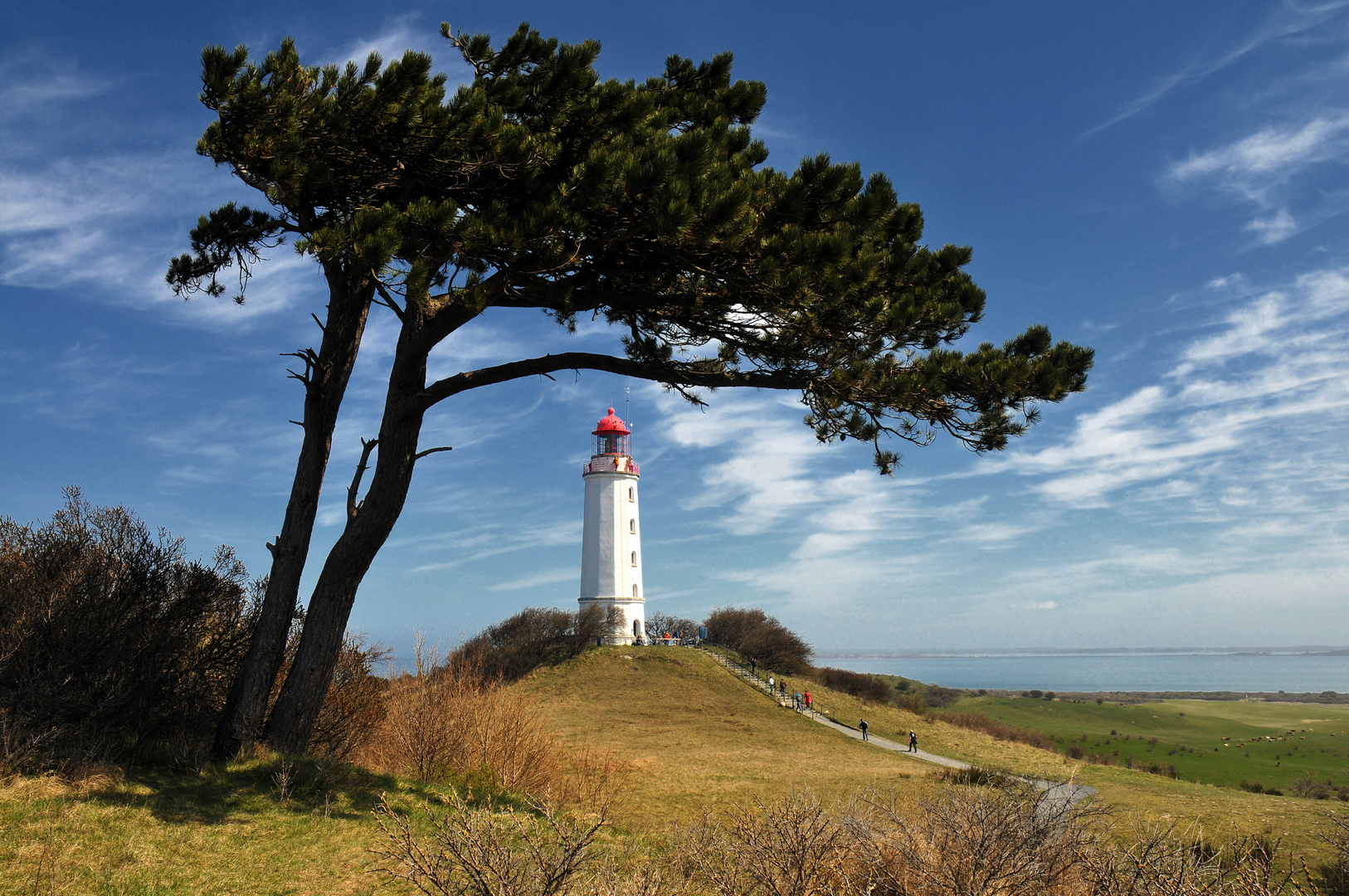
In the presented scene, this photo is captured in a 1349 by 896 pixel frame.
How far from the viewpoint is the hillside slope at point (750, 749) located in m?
13.3

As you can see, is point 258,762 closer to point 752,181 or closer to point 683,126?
point 752,181

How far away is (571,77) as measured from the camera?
9734 millimetres

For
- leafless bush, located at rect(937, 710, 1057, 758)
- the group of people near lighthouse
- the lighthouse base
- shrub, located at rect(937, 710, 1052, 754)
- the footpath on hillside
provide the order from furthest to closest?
1. the lighthouse base
2. shrub, located at rect(937, 710, 1052, 754)
3. leafless bush, located at rect(937, 710, 1057, 758)
4. the group of people near lighthouse
5. the footpath on hillside

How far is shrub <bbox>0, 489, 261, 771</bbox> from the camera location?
8023 mm

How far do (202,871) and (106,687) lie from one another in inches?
137

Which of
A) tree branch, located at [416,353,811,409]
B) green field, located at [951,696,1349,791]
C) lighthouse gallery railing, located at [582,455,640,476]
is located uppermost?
lighthouse gallery railing, located at [582,455,640,476]

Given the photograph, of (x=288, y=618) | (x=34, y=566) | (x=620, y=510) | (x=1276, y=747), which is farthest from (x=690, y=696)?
(x=1276, y=747)

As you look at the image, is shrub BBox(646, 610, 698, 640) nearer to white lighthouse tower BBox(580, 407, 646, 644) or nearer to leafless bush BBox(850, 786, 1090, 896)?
white lighthouse tower BBox(580, 407, 646, 644)

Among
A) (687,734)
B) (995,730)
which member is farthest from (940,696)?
(687,734)

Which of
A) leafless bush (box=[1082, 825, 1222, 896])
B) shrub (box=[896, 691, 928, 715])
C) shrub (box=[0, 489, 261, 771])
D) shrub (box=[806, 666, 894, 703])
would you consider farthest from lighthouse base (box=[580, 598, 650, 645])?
leafless bush (box=[1082, 825, 1222, 896])

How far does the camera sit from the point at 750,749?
74.0 ft

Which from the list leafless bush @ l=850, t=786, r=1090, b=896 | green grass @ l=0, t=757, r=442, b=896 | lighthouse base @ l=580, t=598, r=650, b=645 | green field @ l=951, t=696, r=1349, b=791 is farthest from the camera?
lighthouse base @ l=580, t=598, r=650, b=645

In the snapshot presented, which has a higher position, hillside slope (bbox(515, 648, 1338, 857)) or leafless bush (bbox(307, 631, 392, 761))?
leafless bush (bbox(307, 631, 392, 761))

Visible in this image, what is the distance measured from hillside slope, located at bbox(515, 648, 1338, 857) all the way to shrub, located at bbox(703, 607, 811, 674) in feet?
19.2
